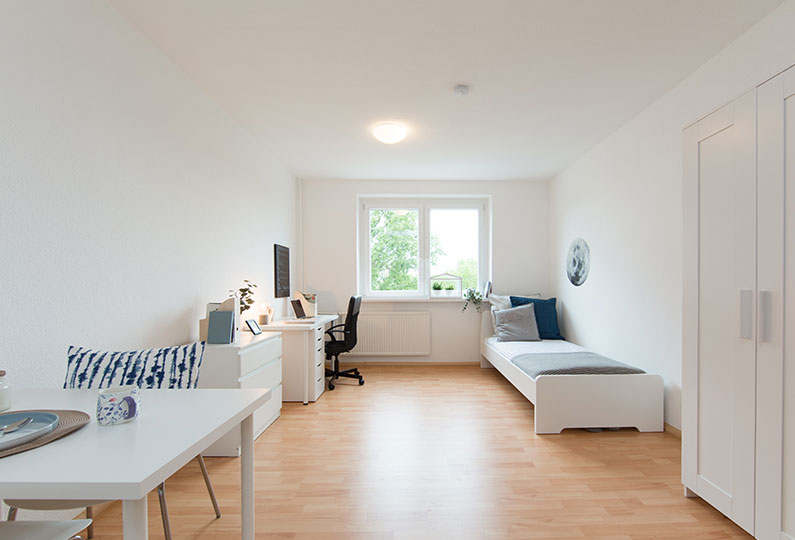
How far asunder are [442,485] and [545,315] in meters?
3.33

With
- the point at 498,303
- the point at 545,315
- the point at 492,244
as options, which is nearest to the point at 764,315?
the point at 545,315

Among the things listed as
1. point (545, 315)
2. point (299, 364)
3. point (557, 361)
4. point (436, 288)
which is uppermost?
point (436, 288)

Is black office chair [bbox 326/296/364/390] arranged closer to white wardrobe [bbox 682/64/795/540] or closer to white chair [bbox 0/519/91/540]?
white wardrobe [bbox 682/64/795/540]

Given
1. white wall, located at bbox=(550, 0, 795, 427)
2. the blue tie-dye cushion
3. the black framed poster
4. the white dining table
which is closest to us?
the white dining table

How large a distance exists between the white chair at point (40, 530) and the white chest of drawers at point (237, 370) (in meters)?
1.69

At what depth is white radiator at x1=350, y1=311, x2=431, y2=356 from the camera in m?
5.84

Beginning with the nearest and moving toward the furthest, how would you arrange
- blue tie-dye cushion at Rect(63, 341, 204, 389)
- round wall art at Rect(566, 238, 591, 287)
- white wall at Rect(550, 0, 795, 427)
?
blue tie-dye cushion at Rect(63, 341, 204, 389), white wall at Rect(550, 0, 795, 427), round wall art at Rect(566, 238, 591, 287)

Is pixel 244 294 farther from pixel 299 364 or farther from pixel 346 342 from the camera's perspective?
pixel 346 342

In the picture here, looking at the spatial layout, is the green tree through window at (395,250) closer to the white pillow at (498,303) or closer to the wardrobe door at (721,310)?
the white pillow at (498,303)

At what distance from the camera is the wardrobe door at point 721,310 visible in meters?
1.87

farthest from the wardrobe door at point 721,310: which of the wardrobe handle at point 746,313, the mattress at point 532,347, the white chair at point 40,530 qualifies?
the white chair at point 40,530

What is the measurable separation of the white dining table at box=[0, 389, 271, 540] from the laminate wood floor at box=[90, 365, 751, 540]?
2.82ft

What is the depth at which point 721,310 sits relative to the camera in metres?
2.02

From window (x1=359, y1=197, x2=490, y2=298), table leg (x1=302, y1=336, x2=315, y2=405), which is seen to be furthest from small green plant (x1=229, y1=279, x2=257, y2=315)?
window (x1=359, y1=197, x2=490, y2=298)
